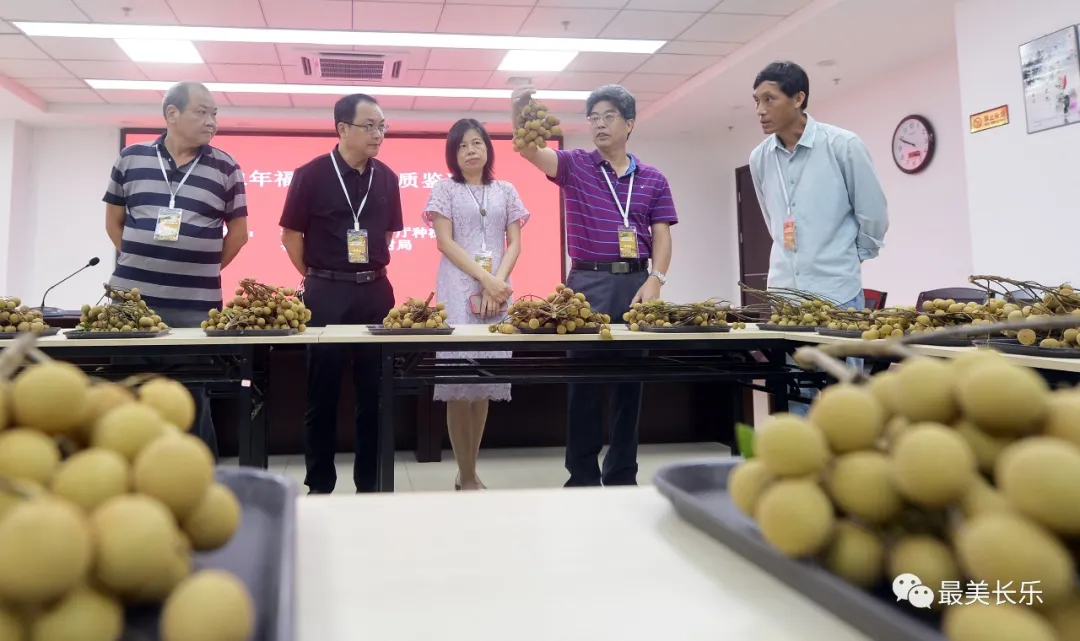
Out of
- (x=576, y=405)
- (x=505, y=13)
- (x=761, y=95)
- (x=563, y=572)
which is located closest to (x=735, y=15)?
(x=505, y=13)

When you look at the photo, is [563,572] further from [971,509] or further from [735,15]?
[735,15]

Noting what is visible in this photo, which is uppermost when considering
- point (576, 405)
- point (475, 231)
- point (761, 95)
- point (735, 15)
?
point (735, 15)

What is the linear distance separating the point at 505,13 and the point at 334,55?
1.59 meters

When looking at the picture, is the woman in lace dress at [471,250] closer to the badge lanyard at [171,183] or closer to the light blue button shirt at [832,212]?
the badge lanyard at [171,183]

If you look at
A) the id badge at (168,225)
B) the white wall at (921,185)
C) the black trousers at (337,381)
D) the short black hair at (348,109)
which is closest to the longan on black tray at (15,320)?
the id badge at (168,225)

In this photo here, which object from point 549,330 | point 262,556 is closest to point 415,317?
point 549,330

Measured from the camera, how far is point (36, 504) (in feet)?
0.85

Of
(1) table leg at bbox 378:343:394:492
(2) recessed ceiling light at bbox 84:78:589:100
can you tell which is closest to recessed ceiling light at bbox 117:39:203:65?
(2) recessed ceiling light at bbox 84:78:589:100

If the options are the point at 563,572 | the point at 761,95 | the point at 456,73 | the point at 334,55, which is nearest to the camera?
the point at 563,572

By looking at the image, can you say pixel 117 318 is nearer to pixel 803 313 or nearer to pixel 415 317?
pixel 415 317

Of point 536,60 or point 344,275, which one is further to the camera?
point 536,60

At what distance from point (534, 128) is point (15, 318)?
5.69ft

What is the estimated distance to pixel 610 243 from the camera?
8.84ft

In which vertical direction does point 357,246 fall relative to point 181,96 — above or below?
below
